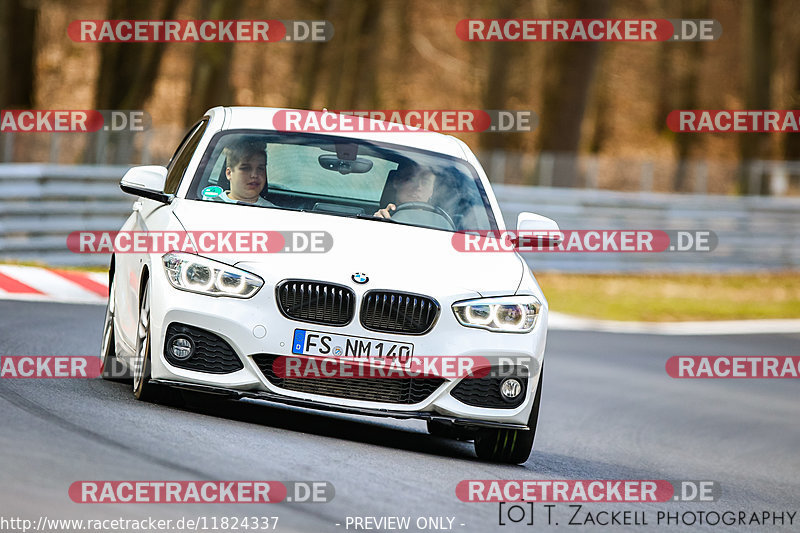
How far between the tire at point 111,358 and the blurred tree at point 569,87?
22073 mm

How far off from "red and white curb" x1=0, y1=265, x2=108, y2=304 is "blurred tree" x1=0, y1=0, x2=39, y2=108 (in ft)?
35.6

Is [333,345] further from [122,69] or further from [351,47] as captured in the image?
[351,47]

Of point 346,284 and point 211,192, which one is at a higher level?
point 211,192

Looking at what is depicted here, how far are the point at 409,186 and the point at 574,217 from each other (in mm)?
20036

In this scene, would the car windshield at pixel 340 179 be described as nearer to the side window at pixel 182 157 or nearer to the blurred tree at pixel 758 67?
the side window at pixel 182 157

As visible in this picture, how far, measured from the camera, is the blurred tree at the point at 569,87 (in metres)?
31.7

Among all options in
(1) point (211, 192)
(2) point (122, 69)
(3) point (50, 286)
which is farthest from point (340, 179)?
(2) point (122, 69)

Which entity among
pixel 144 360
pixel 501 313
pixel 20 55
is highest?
pixel 20 55

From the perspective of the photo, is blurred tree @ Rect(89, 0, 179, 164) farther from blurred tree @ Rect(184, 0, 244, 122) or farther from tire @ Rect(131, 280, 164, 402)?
tire @ Rect(131, 280, 164, 402)

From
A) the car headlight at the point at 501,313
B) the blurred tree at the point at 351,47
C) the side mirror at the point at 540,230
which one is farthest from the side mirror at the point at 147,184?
the blurred tree at the point at 351,47

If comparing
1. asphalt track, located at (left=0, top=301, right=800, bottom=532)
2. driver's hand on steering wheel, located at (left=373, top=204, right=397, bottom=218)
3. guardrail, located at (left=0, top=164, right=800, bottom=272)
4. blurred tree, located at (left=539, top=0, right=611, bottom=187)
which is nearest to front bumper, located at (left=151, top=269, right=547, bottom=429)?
asphalt track, located at (left=0, top=301, right=800, bottom=532)

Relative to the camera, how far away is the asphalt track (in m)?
6.49

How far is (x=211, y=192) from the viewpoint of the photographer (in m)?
8.87

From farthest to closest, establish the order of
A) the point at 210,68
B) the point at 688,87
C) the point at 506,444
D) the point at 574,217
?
the point at 688,87 < the point at 210,68 < the point at 574,217 < the point at 506,444
